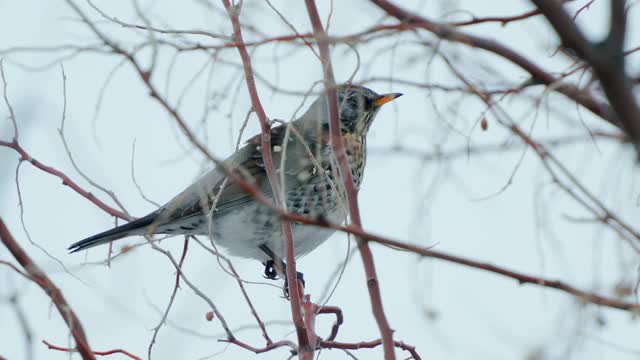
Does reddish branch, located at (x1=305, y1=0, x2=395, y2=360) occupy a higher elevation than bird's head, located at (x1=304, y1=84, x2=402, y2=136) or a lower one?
lower

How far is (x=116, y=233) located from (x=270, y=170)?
6.66 ft

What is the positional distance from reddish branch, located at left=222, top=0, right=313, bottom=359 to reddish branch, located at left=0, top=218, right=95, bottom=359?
2.29ft

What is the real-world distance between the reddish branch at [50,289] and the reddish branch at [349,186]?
0.82m

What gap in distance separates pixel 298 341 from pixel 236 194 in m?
2.55

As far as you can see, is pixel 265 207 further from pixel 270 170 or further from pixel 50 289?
pixel 50 289

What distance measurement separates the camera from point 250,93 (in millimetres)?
2953

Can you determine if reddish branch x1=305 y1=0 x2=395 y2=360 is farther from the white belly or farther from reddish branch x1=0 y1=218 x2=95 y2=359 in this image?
the white belly

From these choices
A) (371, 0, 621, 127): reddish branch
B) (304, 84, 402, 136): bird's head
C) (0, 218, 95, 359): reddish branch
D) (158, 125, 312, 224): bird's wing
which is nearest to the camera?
(0, 218, 95, 359): reddish branch

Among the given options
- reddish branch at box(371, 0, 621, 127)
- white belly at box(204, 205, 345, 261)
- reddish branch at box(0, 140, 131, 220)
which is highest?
white belly at box(204, 205, 345, 261)

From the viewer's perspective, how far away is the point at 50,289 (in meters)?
2.34

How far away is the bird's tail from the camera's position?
14.7 feet

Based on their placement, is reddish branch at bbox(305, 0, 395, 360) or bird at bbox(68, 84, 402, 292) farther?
bird at bbox(68, 84, 402, 292)

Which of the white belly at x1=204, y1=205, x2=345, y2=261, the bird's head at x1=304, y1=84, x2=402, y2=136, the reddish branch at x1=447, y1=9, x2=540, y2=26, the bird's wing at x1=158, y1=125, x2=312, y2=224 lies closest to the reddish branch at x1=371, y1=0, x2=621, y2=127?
the reddish branch at x1=447, y1=9, x2=540, y2=26

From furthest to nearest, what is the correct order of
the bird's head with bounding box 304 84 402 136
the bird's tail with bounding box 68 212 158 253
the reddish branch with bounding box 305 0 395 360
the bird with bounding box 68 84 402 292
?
the bird's head with bounding box 304 84 402 136 → the bird with bounding box 68 84 402 292 → the bird's tail with bounding box 68 212 158 253 → the reddish branch with bounding box 305 0 395 360
